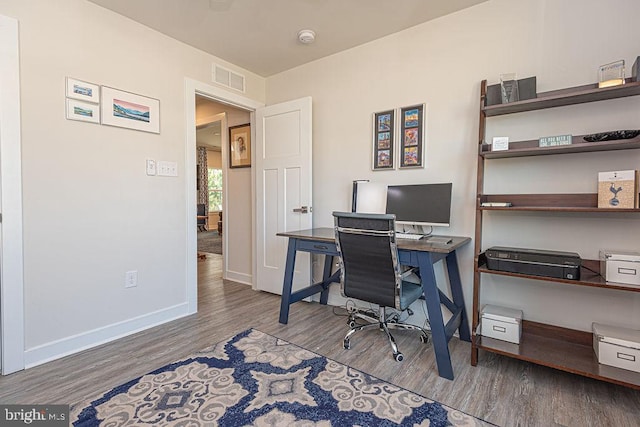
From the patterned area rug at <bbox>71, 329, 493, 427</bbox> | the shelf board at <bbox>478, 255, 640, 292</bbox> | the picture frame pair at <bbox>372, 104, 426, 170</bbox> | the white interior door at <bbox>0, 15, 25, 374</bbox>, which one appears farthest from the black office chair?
the white interior door at <bbox>0, 15, 25, 374</bbox>

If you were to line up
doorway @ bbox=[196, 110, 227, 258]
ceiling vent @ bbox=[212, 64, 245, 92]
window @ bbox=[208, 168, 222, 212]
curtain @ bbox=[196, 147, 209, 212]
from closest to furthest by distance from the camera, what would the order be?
ceiling vent @ bbox=[212, 64, 245, 92], doorway @ bbox=[196, 110, 227, 258], curtain @ bbox=[196, 147, 209, 212], window @ bbox=[208, 168, 222, 212]

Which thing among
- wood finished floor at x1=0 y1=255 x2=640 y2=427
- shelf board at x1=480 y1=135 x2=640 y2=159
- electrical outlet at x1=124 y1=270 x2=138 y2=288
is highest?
shelf board at x1=480 y1=135 x2=640 y2=159

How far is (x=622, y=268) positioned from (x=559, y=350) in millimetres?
604

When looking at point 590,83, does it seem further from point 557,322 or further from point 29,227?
point 29,227

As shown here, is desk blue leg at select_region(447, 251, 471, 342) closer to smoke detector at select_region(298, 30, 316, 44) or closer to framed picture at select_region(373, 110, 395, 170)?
framed picture at select_region(373, 110, 395, 170)

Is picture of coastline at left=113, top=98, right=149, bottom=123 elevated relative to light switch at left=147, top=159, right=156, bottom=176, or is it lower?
elevated

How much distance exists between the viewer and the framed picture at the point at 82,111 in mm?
2121

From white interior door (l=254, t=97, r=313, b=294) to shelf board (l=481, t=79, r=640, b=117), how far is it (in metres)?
1.70

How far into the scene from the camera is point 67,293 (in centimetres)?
213

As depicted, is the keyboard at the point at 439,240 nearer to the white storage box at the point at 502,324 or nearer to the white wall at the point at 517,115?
the white wall at the point at 517,115

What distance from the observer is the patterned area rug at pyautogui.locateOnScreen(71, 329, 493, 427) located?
147 centimetres

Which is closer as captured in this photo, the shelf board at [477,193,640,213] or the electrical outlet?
the shelf board at [477,193,640,213]

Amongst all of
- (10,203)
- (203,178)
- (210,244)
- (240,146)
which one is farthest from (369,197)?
(203,178)

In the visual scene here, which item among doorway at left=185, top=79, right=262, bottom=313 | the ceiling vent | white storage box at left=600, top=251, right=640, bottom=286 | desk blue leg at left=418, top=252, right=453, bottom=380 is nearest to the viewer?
white storage box at left=600, top=251, right=640, bottom=286
